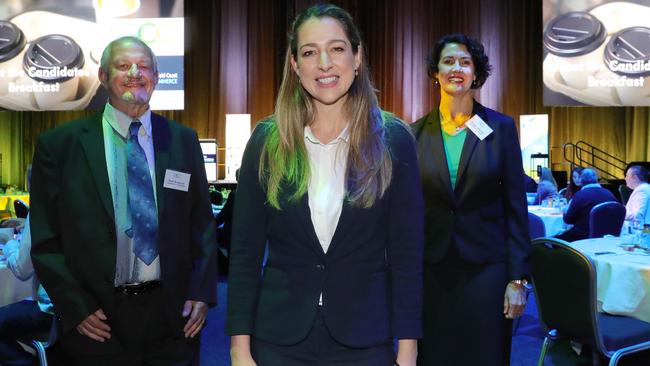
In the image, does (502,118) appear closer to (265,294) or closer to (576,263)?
(576,263)

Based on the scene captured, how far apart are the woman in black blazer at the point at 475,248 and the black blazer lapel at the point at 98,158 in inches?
45.1

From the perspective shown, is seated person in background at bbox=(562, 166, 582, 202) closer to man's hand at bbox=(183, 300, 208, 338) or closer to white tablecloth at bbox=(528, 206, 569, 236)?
white tablecloth at bbox=(528, 206, 569, 236)

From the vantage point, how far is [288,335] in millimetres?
1371

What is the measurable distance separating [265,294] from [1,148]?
17.5 m

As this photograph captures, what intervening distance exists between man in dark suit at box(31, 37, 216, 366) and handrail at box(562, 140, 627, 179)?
48.4 ft

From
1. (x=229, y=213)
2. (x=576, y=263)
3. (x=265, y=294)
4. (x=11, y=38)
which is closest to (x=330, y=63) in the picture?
(x=265, y=294)

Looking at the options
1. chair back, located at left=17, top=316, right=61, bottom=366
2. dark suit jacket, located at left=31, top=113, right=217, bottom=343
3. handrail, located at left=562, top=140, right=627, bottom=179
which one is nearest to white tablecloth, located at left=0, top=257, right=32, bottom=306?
chair back, located at left=17, top=316, right=61, bottom=366

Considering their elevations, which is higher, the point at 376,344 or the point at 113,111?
the point at 113,111

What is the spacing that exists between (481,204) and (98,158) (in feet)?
4.50

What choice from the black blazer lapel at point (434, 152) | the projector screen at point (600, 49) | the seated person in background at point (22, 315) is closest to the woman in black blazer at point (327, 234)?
the black blazer lapel at point (434, 152)

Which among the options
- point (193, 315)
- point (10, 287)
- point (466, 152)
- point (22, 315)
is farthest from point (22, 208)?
point (466, 152)

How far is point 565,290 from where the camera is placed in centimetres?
293

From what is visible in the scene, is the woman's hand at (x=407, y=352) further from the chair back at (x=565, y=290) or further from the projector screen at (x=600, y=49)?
the projector screen at (x=600, y=49)

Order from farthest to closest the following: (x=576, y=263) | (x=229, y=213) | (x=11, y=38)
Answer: (x=11, y=38), (x=229, y=213), (x=576, y=263)
